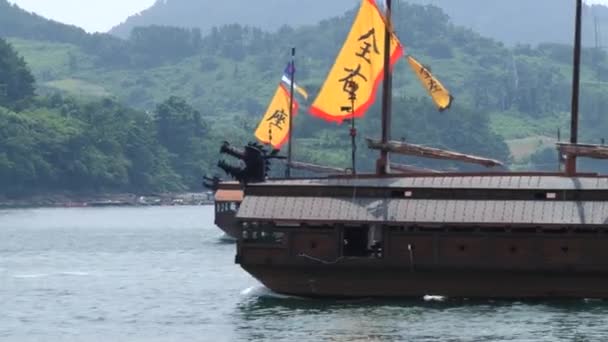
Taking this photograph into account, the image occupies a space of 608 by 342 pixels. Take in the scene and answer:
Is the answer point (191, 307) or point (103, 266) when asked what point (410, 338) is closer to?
point (191, 307)

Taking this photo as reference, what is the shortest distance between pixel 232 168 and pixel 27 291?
36.3 feet

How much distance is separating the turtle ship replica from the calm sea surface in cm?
68

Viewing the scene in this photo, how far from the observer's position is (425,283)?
6038 centimetres

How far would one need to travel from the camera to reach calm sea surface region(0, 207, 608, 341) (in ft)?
177

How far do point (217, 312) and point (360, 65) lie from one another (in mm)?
11781

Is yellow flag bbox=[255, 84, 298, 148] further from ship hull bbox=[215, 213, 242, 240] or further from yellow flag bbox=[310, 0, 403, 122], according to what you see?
yellow flag bbox=[310, 0, 403, 122]

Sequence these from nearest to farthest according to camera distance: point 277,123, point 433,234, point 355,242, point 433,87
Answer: point 433,234, point 355,242, point 433,87, point 277,123

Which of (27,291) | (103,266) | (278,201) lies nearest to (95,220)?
(103,266)

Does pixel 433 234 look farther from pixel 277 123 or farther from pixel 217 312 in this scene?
pixel 277 123

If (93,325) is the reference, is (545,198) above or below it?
Answer: above

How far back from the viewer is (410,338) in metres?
52.3

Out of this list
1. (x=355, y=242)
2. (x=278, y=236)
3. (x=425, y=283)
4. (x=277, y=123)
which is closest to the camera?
(x=425, y=283)

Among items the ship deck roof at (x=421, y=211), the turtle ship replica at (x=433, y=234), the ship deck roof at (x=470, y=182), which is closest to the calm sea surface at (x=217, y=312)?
the turtle ship replica at (x=433, y=234)

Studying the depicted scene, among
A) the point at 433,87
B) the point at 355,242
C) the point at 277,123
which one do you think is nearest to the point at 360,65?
the point at 433,87
